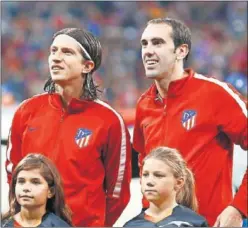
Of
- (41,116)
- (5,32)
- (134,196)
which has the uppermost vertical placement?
(5,32)

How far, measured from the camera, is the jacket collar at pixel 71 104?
4762 mm

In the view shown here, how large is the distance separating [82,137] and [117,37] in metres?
11.9

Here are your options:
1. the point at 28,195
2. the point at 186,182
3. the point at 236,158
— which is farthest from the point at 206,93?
the point at 236,158

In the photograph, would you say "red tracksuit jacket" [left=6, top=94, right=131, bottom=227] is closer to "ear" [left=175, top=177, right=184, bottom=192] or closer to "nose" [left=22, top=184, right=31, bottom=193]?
"nose" [left=22, top=184, right=31, bottom=193]

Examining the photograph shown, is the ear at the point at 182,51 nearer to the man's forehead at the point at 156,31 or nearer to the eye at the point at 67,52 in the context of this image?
the man's forehead at the point at 156,31

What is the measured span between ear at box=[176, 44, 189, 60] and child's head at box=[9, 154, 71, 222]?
33.5 inches

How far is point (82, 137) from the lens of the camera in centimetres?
470

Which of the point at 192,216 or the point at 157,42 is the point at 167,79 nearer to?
the point at 157,42

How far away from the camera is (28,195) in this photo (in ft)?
14.1

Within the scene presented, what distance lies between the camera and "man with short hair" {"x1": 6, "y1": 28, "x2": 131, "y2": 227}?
4.67 metres

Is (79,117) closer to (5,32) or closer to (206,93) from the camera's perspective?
(206,93)

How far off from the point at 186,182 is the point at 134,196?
6.08 ft

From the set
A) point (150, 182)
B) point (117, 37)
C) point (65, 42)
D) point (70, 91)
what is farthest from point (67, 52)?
point (117, 37)

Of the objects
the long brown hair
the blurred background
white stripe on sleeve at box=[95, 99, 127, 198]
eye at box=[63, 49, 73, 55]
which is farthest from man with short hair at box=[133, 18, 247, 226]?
the blurred background
